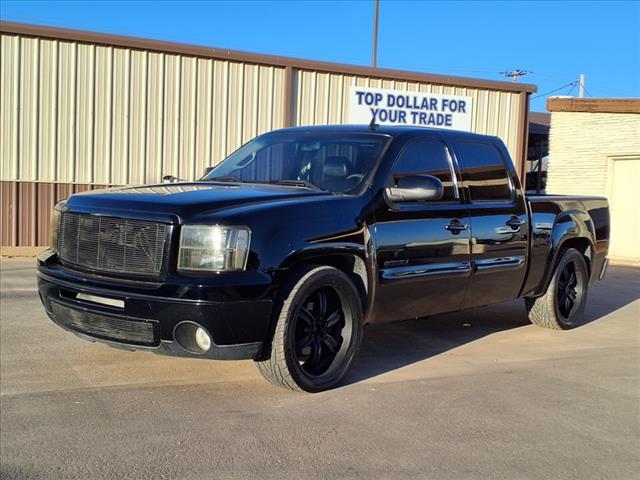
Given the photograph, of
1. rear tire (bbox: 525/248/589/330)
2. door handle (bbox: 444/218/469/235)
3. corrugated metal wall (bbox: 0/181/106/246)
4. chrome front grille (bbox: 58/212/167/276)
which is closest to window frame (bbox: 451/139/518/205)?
door handle (bbox: 444/218/469/235)

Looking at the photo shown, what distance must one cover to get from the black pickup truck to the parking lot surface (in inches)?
17.2

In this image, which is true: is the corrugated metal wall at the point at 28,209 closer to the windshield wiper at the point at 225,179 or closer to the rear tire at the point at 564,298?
the windshield wiper at the point at 225,179

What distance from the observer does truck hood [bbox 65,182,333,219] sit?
4.28 m

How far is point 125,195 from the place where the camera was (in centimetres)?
465

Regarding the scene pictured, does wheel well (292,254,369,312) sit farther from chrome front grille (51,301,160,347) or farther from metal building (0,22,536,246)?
metal building (0,22,536,246)

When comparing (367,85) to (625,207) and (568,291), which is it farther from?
(568,291)

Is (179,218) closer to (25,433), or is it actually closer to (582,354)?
(25,433)

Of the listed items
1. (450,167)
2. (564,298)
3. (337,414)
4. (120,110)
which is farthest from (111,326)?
(120,110)

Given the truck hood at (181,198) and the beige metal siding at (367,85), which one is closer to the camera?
the truck hood at (181,198)

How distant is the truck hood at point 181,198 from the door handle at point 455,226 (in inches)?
47.3

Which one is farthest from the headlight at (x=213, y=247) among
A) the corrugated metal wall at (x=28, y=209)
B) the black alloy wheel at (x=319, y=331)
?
the corrugated metal wall at (x=28, y=209)

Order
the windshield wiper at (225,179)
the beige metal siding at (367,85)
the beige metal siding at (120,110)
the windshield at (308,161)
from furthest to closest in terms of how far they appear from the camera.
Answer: the beige metal siding at (367,85)
the beige metal siding at (120,110)
the windshield wiper at (225,179)
the windshield at (308,161)

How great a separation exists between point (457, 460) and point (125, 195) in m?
2.72

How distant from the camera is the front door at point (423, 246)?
16.8 feet
